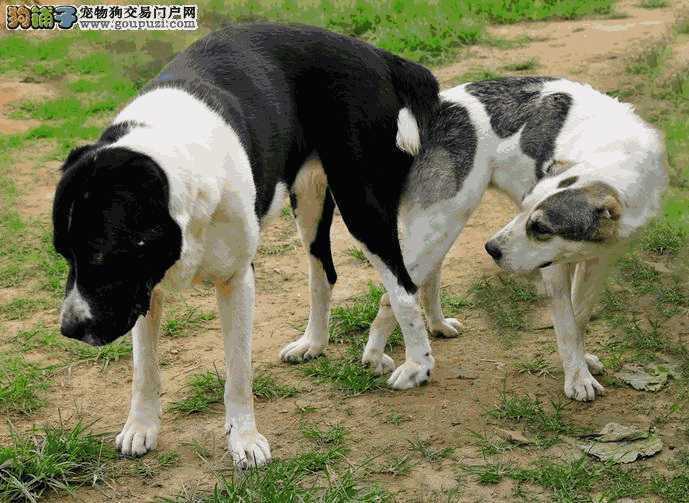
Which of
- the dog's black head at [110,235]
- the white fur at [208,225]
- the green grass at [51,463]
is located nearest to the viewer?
the dog's black head at [110,235]

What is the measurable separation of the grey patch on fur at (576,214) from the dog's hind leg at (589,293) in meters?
0.41

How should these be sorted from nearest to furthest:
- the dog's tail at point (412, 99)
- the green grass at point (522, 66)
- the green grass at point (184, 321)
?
the dog's tail at point (412, 99) < the green grass at point (184, 321) < the green grass at point (522, 66)

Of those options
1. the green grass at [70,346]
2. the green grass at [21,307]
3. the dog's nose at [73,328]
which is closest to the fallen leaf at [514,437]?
the dog's nose at [73,328]

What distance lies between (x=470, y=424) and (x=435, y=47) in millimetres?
5961

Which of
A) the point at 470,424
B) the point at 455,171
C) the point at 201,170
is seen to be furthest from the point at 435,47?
the point at 201,170

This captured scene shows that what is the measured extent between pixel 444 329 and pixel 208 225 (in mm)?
2083

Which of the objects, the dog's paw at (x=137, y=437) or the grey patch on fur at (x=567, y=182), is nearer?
the dog's paw at (x=137, y=437)

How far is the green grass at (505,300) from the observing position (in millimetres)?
5840

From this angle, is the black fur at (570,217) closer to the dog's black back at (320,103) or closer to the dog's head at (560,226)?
the dog's head at (560,226)

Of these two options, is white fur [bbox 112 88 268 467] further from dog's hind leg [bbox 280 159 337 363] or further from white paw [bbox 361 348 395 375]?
white paw [bbox 361 348 395 375]

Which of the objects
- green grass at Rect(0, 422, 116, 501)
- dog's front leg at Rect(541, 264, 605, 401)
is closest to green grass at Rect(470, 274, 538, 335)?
dog's front leg at Rect(541, 264, 605, 401)

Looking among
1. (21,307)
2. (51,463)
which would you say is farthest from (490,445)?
(21,307)

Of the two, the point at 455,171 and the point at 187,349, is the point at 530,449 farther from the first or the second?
the point at 187,349

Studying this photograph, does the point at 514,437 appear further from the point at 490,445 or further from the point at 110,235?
the point at 110,235
